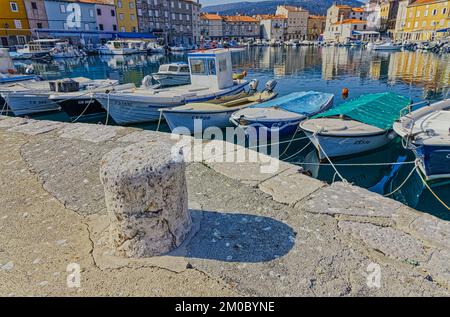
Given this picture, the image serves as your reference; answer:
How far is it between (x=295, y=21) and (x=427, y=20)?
184ft

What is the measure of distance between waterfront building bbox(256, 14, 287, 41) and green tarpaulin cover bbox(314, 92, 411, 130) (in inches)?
4507

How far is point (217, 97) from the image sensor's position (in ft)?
45.2

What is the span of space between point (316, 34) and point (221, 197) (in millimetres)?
136363

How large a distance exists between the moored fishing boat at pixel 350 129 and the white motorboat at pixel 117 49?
177ft

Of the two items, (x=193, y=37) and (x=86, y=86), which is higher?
Result: (x=193, y=37)

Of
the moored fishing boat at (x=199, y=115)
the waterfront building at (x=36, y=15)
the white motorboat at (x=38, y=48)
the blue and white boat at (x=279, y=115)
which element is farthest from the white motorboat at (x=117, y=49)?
the blue and white boat at (x=279, y=115)

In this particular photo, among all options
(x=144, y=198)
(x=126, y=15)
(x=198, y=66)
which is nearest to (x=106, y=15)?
(x=126, y=15)

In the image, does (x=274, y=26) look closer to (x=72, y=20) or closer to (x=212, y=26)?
(x=212, y=26)

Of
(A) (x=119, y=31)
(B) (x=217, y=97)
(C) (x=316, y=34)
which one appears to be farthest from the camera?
(C) (x=316, y=34)

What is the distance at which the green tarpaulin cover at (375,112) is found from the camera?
1016 centimetres

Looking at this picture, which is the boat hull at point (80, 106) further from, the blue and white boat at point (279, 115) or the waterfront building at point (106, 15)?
the waterfront building at point (106, 15)

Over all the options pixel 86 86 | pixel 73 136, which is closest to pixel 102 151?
pixel 73 136

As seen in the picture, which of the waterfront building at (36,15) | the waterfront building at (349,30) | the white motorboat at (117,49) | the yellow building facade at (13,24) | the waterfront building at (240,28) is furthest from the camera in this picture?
the waterfront building at (240,28)
